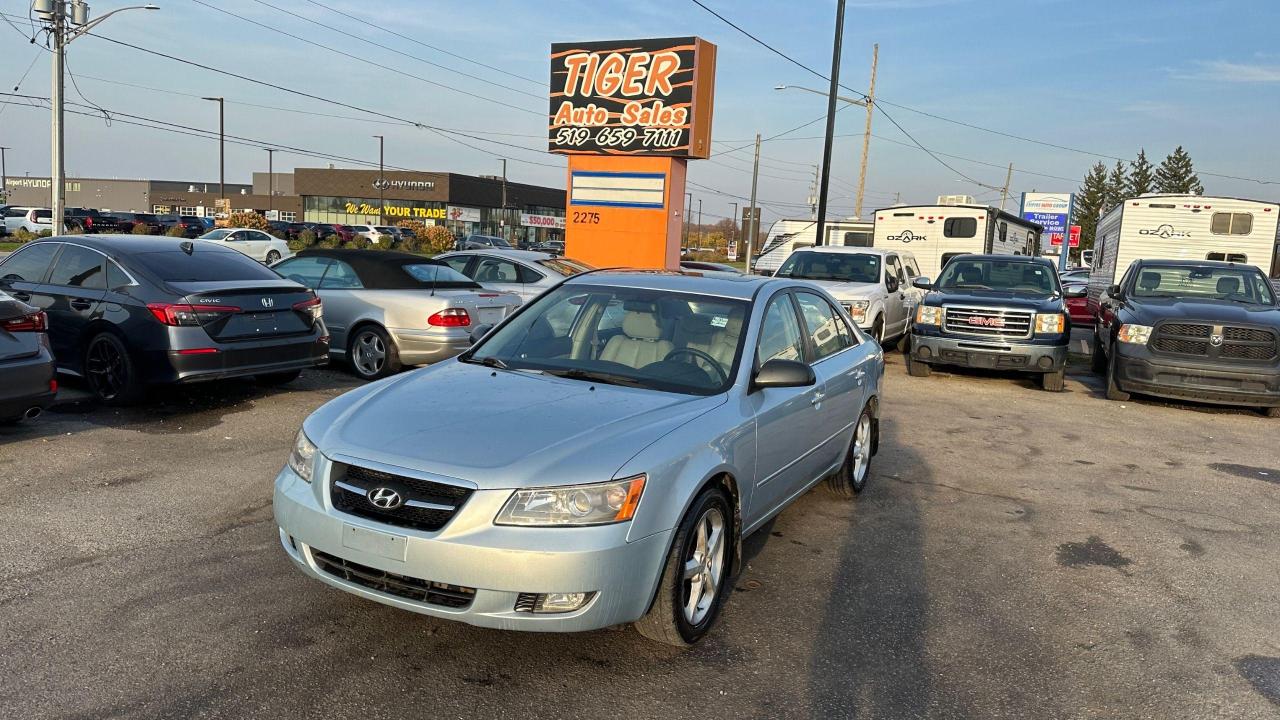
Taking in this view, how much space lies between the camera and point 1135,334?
1074cm

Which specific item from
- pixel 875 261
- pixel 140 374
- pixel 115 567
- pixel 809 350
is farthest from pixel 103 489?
pixel 875 261

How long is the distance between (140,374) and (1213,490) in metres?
8.74

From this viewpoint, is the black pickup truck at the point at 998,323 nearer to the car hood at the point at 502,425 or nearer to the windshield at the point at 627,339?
the windshield at the point at 627,339

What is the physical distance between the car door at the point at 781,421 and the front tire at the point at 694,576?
41 centimetres

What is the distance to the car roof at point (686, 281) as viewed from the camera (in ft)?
16.3

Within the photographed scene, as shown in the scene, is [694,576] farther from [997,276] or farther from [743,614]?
[997,276]

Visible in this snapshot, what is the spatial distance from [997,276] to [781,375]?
10.0 m

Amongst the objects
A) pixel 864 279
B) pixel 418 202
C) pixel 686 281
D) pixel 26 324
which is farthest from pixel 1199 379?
pixel 418 202

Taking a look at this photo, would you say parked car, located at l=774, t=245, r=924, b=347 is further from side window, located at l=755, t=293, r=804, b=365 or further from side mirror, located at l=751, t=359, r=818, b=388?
side mirror, located at l=751, t=359, r=818, b=388

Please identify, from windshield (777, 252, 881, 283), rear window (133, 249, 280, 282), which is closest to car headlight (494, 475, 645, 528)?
rear window (133, 249, 280, 282)

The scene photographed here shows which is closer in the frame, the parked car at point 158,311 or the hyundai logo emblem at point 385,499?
the hyundai logo emblem at point 385,499

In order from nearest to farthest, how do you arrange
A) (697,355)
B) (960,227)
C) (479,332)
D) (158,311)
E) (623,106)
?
Result: (697,355) → (158,311) → (479,332) → (623,106) → (960,227)

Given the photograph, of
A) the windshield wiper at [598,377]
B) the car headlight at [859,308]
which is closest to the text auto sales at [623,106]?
the car headlight at [859,308]

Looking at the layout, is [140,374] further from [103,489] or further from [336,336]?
[336,336]
